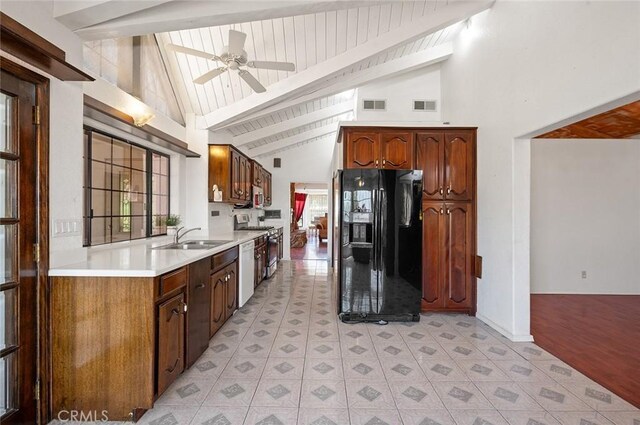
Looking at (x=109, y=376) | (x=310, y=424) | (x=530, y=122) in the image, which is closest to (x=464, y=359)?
(x=310, y=424)

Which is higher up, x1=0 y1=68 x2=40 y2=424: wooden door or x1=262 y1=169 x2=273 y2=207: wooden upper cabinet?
x1=262 y1=169 x2=273 y2=207: wooden upper cabinet

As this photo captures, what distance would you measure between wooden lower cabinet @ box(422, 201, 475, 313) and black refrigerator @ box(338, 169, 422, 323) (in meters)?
0.29

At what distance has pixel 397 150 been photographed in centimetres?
372

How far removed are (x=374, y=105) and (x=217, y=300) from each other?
3.80 m

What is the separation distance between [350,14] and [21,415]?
4.11 metres

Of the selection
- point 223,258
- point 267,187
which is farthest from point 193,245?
point 267,187

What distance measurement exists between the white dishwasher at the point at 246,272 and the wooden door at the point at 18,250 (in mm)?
2138

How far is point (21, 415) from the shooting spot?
1.67 m

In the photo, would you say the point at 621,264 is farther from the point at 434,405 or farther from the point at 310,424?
the point at 310,424

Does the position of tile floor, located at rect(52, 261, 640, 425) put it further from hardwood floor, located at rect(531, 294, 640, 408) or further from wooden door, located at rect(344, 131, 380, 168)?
wooden door, located at rect(344, 131, 380, 168)

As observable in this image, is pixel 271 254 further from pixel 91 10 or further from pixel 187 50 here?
pixel 91 10

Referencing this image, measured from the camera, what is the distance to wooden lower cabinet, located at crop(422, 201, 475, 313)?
3.71m

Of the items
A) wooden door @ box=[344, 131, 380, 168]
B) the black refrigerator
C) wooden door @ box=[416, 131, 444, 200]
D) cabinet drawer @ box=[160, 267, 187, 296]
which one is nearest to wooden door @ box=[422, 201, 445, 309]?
wooden door @ box=[416, 131, 444, 200]

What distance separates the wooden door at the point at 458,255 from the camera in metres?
3.71
